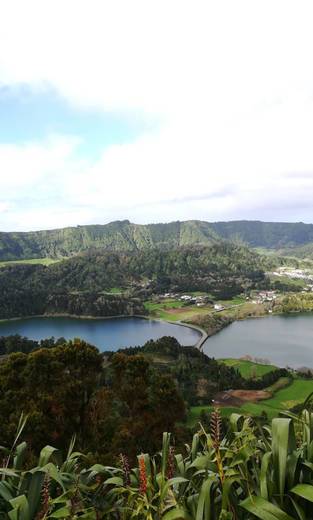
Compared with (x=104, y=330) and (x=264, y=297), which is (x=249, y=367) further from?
(x=264, y=297)

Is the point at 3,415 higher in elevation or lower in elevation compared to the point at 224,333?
higher

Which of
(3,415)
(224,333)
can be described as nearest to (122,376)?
(3,415)

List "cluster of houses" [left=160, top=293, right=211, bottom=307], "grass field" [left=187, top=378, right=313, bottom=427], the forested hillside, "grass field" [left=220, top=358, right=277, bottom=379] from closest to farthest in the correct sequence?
"grass field" [left=187, top=378, right=313, bottom=427] → "grass field" [left=220, top=358, right=277, bottom=379] → "cluster of houses" [left=160, top=293, right=211, bottom=307] → the forested hillside

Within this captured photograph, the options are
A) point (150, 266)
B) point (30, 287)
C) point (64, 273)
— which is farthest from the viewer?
point (150, 266)

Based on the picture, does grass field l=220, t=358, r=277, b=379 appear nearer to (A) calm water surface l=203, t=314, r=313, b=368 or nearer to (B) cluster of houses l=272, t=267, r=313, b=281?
(A) calm water surface l=203, t=314, r=313, b=368

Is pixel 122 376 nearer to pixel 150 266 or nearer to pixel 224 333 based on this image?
pixel 224 333

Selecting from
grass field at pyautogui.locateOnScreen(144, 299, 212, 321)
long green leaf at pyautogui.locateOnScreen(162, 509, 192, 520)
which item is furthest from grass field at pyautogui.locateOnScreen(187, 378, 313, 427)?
grass field at pyautogui.locateOnScreen(144, 299, 212, 321)

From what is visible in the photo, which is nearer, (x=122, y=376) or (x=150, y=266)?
(x=122, y=376)
